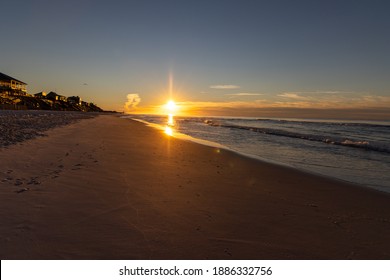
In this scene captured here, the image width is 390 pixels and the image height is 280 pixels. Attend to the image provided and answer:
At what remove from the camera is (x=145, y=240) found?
3.81 m

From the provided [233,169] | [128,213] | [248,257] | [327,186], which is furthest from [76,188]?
[327,186]

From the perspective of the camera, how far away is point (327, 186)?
7863 millimetres

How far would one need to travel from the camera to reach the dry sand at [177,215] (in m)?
3.61

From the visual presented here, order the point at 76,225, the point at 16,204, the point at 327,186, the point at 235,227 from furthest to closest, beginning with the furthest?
the point at 327,186 < the point at 16,204 < the point at 235,227 < the point at 76,225

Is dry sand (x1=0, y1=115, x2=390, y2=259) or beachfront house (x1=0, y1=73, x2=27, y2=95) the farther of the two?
beachfront house (x1=0, y1=73, x2=27, y2=95)

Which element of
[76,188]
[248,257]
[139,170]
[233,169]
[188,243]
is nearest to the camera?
[248,257]

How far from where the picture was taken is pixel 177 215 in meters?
4.84

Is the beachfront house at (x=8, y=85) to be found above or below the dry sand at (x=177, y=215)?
above

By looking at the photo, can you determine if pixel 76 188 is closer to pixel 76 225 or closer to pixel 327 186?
pixel 76 225

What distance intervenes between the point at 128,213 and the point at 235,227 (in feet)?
6.42

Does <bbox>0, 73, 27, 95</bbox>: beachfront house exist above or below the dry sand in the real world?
above

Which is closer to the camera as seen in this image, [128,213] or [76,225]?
[76,225]

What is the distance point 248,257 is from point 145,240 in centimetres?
149

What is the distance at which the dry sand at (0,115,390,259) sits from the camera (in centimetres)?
361
